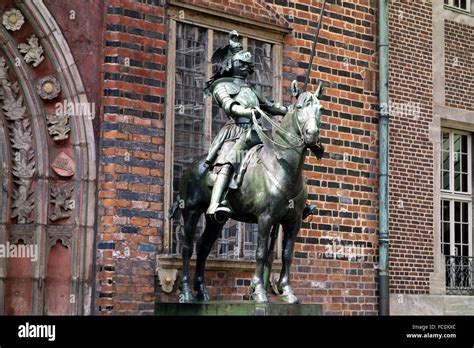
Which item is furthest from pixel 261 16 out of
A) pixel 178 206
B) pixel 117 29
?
pixel 178 206

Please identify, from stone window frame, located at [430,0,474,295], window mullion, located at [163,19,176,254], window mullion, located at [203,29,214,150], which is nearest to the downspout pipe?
stone window frame, located at [430,0,474,295]

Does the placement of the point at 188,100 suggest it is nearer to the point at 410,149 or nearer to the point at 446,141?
the point at 410,149

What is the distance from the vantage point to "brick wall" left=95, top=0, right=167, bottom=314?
11.2m

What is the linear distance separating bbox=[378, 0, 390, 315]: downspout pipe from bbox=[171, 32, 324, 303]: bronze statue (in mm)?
4012

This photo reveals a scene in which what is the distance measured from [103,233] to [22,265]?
0.92 meters

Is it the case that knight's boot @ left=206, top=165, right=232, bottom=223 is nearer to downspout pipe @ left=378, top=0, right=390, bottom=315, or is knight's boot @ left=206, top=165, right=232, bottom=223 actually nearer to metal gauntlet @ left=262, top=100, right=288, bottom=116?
metal gauntlet @ left=262, top=100, right=288, bottom=116

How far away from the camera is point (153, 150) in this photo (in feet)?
38.3

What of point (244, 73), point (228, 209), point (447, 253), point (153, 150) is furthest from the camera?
point (447, 253)

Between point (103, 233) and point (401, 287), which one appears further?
point (401, 287)

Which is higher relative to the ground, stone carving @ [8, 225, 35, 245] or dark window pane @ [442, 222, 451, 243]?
dark window pane @ [442, 222, 451, 243]

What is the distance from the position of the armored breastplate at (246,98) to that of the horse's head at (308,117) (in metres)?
0.62

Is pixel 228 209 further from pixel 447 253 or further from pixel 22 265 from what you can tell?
pixel 447 253

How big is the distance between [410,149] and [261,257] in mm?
6071

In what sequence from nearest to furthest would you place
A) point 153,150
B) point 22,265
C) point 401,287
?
point 22,265 → point 153,150 → point 401,287
